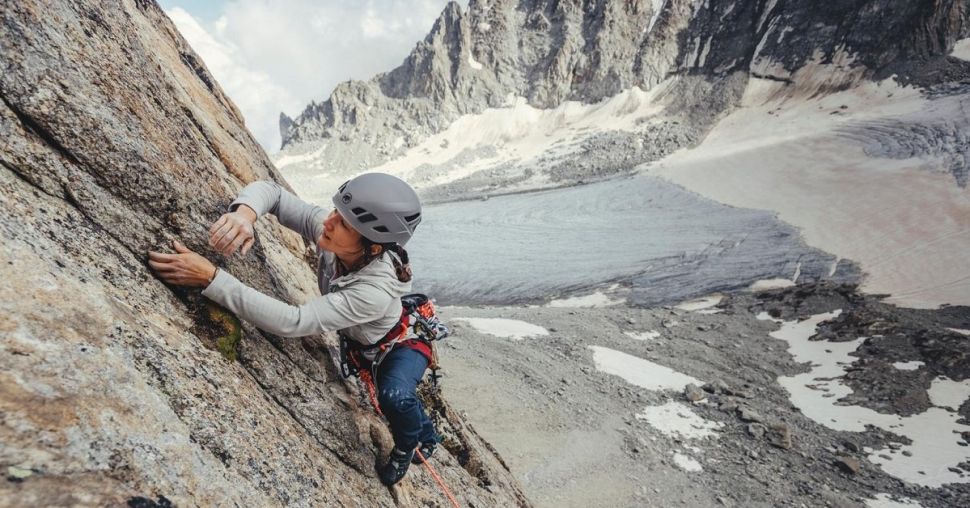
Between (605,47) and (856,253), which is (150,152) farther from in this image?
(605,47)

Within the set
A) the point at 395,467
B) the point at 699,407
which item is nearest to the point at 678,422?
the point at 699,407

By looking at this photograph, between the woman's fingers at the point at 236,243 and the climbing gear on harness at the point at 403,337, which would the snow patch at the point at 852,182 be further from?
the woman's fingers at the point at 236,243

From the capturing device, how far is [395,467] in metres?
4.45

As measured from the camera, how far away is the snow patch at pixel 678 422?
54.3 ft

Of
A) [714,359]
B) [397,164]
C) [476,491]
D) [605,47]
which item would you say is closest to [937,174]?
[714,359]

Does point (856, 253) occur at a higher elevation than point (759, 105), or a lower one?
lower

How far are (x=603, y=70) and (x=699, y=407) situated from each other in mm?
119684

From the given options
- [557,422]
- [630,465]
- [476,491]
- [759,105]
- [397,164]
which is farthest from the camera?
[397,164]

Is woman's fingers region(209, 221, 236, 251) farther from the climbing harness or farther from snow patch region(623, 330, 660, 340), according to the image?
snow patch region(623, 330, 660, 340)

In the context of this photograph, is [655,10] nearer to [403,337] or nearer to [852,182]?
[852,182]

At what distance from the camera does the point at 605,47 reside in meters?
125

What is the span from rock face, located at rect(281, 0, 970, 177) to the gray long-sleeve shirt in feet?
319

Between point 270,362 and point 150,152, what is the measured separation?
188 cm

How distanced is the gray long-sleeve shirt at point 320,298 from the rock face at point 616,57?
9736 cm
